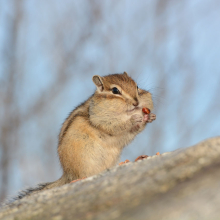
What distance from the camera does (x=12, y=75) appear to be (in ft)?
35.3

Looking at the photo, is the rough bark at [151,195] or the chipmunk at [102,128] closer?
the rough bark at [151,195]

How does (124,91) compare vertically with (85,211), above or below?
above

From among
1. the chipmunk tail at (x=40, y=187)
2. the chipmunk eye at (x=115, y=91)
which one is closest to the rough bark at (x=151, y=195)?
the chipmunk tail at (x=40, y=187)

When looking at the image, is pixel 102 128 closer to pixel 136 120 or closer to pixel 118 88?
pixel 136 120

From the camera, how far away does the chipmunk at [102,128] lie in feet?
16.9

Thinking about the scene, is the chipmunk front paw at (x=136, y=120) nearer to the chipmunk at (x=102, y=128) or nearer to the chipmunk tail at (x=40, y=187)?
the chipmunk at (x=102, y=128)

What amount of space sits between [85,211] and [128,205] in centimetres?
28

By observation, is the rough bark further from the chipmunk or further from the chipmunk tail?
the chipmunk

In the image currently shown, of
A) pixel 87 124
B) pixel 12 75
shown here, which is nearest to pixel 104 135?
pixel 87 124

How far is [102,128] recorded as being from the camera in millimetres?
5484

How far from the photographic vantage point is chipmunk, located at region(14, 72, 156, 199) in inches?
203

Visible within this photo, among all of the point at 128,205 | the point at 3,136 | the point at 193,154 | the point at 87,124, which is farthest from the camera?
the point at 3,136

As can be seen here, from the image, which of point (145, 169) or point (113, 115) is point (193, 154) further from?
point (113, 115)

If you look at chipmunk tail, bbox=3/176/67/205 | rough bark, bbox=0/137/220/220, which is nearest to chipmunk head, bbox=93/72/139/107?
chipmunk tail, bbox=3/176/67/205
